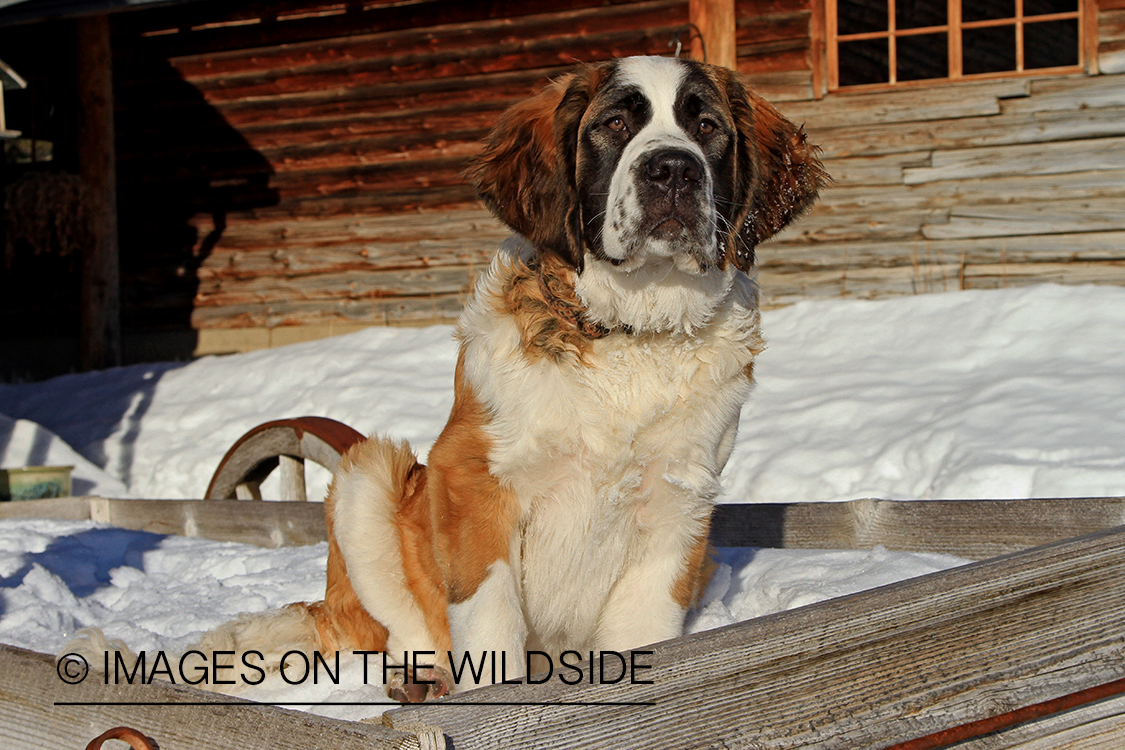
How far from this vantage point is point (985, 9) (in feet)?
42.6

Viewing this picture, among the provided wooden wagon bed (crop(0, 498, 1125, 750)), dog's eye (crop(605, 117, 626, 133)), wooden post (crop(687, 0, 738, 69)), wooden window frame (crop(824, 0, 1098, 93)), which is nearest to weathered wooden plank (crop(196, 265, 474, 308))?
wooden post (crop(687, 0, 738, 69))

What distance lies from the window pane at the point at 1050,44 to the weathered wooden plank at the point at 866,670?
14.4 m

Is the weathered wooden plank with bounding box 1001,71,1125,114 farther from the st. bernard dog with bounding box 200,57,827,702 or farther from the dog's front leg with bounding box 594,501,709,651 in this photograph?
the dog's front leg with bounding box 594,501,709,651

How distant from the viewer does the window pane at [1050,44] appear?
46.8 feet

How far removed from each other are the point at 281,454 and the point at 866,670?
3562 mm

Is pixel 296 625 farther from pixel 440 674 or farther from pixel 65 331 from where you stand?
pixel 65 331

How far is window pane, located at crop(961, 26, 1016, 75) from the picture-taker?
1323cm

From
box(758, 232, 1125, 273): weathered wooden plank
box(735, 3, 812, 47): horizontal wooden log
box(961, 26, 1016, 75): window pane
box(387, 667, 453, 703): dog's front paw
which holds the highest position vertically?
box(961, 26, 1016, 75): window pane

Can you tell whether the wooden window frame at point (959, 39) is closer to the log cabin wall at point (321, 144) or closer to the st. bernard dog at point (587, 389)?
the log cabin wall at point (321, 144)

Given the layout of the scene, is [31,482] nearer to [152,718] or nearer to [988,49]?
[152,718]

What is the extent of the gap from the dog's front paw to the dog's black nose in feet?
3.99

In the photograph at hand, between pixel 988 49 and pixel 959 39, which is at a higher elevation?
pixel 988 49

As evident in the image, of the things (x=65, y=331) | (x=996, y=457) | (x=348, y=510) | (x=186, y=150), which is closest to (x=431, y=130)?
(x=186, y=150)

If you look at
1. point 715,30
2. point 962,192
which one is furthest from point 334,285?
point 962,192
